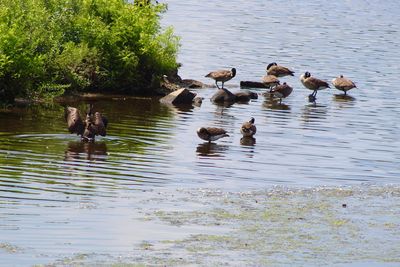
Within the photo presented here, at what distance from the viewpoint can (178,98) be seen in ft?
98.4

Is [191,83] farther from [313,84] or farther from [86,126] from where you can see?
[86,126]

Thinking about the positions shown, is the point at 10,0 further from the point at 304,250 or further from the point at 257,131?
the point at 304,250

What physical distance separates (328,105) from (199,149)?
30.8 feet

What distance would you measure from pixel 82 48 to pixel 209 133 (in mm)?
6617

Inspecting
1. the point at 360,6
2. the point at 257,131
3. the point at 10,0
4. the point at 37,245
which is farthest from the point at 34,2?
the point at 360,6

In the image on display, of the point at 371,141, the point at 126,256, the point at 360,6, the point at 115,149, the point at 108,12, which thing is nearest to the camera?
the point at 126,256

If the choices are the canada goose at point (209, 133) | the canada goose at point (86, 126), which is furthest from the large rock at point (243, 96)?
the canada goose at point (86, 126)

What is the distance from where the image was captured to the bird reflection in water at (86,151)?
845 inches

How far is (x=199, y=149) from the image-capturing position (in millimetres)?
23406

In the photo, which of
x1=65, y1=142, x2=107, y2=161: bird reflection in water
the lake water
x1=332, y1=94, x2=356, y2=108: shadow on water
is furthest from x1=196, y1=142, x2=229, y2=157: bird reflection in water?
x1=332, y1=94, x2=356, y2=108: shadow on water

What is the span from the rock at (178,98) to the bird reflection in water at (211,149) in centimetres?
581

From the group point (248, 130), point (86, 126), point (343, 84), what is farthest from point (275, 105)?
point (86, 126)

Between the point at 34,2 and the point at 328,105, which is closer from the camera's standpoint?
the point at 34,2

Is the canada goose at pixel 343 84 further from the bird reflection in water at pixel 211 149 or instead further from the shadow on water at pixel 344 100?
the bird reflection in water at pixel 211 149
